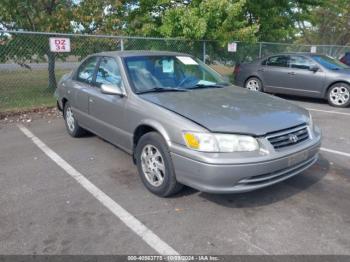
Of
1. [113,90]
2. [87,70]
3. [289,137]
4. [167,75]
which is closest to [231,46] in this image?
[87,70]

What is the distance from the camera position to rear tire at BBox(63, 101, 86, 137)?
600 cm

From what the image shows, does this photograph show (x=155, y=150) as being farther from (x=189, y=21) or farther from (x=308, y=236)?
(x=189, y=21)

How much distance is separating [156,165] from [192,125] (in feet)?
2.37

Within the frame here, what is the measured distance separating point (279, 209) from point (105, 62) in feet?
10.2

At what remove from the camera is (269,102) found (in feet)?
13.7

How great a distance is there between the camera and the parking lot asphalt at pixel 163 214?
9.78 ft

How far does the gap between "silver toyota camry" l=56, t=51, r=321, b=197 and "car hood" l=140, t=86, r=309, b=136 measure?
1 cm

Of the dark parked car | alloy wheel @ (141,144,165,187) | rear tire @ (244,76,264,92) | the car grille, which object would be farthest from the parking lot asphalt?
rear tire @ (244,76,264,92)

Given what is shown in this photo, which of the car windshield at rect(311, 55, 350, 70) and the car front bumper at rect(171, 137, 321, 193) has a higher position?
the car windshield at rect(311, 55, 350, 70)

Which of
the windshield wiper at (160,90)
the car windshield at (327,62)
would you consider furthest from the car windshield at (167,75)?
the car windshield at (327,62)

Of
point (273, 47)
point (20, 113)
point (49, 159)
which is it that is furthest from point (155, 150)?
point (273, 47)

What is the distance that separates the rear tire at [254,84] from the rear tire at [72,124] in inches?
264

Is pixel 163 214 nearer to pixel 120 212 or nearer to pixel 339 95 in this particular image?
pixel 120 212

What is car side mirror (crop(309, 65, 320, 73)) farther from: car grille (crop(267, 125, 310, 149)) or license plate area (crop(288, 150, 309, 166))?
license plate area (crop(288, 150, 309, 166))
